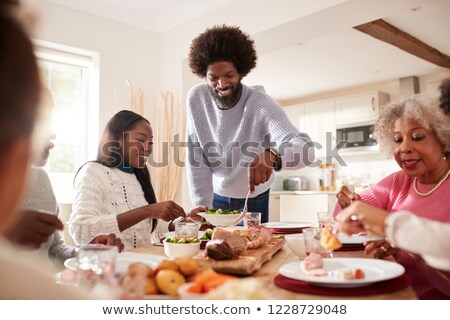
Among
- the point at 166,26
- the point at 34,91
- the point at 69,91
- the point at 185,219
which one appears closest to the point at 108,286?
the point at 34,91

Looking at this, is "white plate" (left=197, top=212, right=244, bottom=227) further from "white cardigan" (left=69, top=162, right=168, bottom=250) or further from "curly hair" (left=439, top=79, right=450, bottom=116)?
"curly hair" (left=439, top=79, right=450, bottom=116)

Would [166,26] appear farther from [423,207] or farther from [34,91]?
[34,91]

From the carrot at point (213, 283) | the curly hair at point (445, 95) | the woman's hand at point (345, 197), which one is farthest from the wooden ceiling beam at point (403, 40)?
the carrot at point (213, 283)

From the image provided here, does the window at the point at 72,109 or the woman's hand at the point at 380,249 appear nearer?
the woman's hand at the point at 380,249

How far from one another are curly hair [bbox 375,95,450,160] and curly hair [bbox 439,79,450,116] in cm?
21

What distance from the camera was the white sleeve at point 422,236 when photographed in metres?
0.68

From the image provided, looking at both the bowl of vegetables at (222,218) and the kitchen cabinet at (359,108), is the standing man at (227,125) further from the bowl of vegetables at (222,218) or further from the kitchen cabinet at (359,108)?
the kitchen cabinet at (359,108)

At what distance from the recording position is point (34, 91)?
1.26ft

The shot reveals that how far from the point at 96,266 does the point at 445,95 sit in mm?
855

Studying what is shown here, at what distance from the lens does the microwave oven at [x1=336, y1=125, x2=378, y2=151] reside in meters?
5.03

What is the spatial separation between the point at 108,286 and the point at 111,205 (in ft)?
3.17

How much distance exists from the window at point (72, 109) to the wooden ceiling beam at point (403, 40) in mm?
2235

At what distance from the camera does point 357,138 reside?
514 centimetres

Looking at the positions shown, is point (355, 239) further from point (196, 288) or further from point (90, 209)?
point (90, 209)
